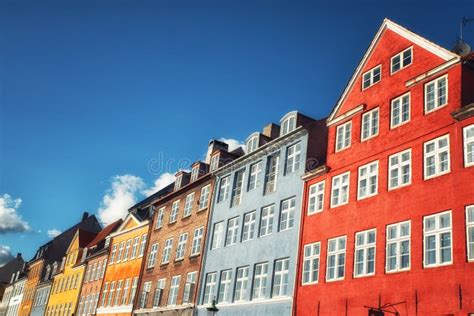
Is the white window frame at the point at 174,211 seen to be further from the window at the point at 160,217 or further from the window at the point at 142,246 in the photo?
the window at the point at 142,246

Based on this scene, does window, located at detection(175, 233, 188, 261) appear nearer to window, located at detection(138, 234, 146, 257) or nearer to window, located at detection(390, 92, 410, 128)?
window, located at detection(138, 234, 146, 257)

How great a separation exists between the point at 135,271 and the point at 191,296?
12406mm

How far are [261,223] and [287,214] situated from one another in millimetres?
2746

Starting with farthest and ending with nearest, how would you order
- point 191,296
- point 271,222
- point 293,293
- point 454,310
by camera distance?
1. point 191,296
2. point 271,222
3. point 293,293
4. point 454,310

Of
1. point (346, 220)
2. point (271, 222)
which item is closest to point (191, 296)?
point (271, 222)

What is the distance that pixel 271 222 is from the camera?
32.2m

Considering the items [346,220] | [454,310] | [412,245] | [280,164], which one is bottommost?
[454,310]

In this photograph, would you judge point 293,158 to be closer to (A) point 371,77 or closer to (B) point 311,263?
(A) point 371,77

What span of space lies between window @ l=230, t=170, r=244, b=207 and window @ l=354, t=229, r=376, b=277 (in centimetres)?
1366

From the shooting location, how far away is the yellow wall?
204 ft

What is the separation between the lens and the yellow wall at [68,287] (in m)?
62.1

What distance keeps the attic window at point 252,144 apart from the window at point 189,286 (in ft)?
31.7

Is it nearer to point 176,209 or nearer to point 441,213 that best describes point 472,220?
point 441,213

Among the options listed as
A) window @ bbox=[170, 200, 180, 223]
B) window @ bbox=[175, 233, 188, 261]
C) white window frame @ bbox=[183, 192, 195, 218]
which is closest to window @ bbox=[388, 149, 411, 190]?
window @ bbox=[175, 233, 188, 261]
